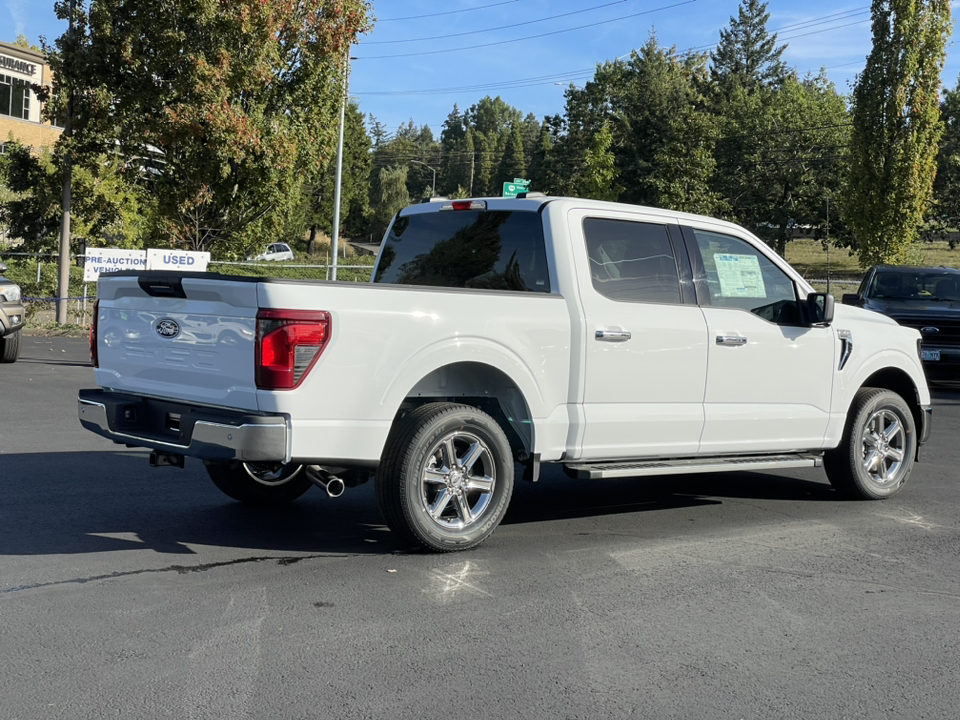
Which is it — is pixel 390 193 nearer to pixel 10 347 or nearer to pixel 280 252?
pixel 280 252

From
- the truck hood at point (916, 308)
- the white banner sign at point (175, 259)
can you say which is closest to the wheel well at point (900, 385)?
the truck hood at point (916, 308)

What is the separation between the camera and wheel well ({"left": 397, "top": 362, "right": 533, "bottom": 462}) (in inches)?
242

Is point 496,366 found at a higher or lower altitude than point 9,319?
higher

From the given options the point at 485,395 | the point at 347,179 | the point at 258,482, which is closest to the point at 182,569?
the point at 258,482

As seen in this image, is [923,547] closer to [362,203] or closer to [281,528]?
[281,528]

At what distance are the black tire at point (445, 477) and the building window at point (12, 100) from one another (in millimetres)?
53074

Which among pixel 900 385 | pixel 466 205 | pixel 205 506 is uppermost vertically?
pixel 466 205

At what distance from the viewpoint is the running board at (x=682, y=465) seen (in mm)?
6363

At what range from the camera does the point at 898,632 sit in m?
4.85

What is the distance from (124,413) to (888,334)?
5540 mm

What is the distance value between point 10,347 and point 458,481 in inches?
475

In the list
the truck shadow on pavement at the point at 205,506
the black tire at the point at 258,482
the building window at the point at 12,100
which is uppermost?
the building window at the point at 12,100

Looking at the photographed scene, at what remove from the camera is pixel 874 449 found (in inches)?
320

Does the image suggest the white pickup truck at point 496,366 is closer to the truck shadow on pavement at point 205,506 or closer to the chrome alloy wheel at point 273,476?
the chrome alloy wheel at point 273,476
